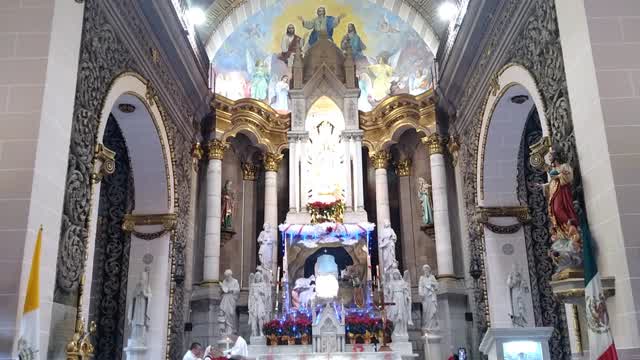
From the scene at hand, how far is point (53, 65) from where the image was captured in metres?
7.66

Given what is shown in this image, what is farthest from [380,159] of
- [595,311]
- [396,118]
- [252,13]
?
[595,311]

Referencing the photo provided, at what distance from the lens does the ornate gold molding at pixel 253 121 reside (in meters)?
17.3

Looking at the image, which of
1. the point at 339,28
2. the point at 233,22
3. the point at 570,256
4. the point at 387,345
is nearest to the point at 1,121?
the point at 570,256

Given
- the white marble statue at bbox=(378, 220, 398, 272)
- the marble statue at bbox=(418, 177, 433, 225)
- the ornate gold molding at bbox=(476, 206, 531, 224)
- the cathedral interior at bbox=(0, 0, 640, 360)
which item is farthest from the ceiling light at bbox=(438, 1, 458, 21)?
the white marble statue at bbox=(378, 220, 398, 272)

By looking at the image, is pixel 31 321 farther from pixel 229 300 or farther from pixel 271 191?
pixel 271 191

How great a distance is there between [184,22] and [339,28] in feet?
23.1

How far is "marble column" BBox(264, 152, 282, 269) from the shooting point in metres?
17.6

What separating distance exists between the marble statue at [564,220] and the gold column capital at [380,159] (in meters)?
10.5

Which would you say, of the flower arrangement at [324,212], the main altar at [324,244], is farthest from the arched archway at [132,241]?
Answer: the flower arrangement at [324,212]

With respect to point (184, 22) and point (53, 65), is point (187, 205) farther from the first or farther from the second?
point (53, 65)

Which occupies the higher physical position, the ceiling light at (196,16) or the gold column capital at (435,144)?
the ceiling light at (196,16)

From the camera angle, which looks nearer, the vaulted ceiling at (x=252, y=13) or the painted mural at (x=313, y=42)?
the vaulted ceiling at (x=252, y=13)

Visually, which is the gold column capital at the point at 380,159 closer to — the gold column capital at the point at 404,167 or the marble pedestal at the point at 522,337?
the gold column capital at the point at 404,167

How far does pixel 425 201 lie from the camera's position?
17234mm
